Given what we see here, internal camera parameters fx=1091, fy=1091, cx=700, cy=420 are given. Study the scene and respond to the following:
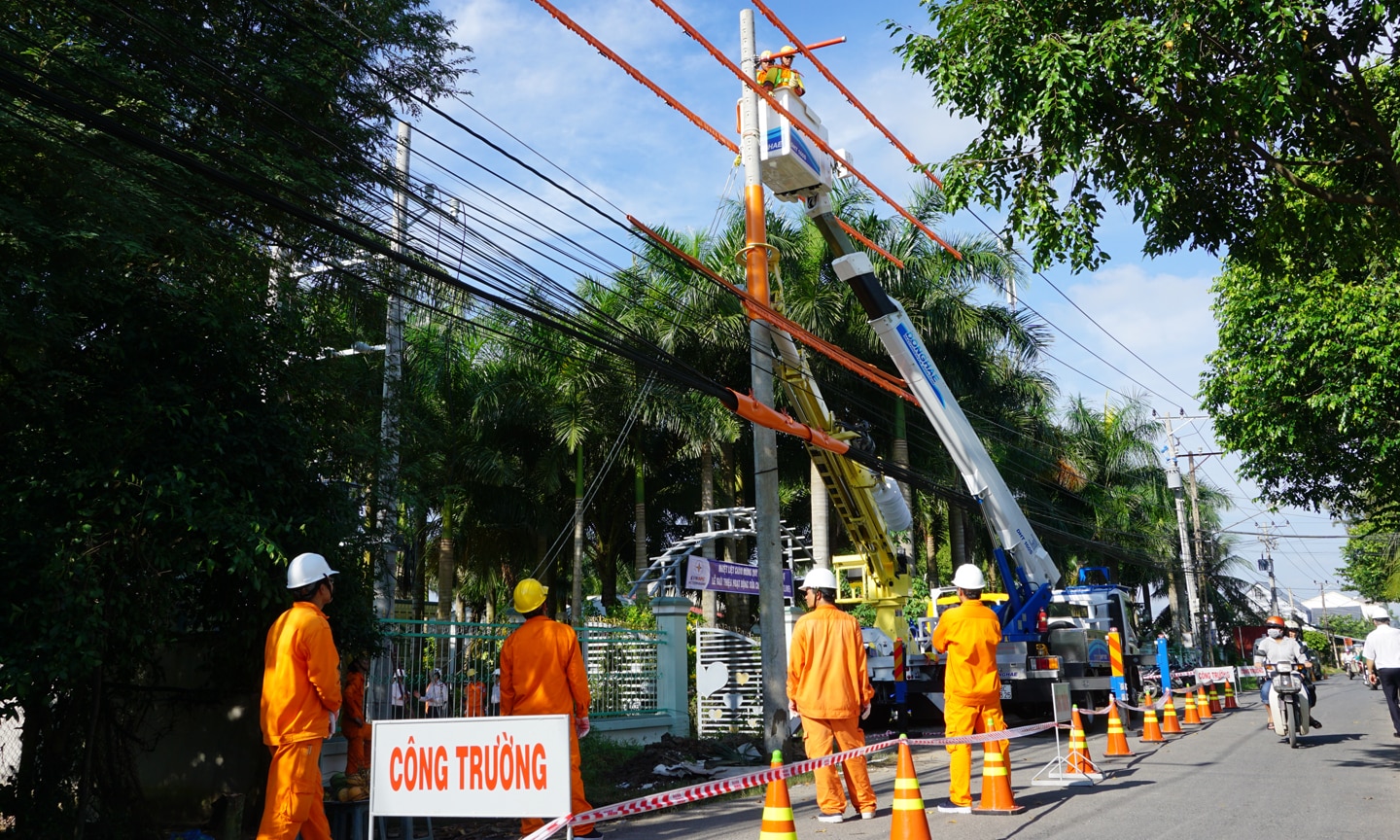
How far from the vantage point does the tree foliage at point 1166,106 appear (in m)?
7.73

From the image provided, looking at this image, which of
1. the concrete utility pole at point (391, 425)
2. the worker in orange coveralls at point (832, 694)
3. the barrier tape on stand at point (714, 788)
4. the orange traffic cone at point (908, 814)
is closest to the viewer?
the barrier tape on stand at point (714, 788)

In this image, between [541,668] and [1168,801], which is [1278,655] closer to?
[1168,801]

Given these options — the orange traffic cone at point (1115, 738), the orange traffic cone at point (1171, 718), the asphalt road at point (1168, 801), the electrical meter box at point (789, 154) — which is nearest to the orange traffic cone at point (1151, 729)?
the asphalt road at point (1168, 801)

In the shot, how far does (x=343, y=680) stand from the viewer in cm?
964

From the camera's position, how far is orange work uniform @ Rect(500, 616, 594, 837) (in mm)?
7668

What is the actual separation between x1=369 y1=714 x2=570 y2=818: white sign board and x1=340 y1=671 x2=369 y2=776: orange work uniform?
4.65m

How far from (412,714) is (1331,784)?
901 centimetres

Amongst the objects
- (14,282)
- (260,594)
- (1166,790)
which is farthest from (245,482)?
(1166,790)

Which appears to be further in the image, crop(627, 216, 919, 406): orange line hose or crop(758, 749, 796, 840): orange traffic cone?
crop(627, 216, 919, 406): orange line hose

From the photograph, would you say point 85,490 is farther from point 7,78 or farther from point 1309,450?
point 1309,450

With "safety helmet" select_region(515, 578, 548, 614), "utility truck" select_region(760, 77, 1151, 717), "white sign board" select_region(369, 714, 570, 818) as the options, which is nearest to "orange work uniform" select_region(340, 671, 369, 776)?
"safety helmet" select_region(515, 578, 548, 614)

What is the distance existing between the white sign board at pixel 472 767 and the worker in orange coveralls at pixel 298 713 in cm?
155

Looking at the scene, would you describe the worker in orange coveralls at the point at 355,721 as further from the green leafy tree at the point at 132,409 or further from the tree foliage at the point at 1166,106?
the tree foliage at the point at 1166,106

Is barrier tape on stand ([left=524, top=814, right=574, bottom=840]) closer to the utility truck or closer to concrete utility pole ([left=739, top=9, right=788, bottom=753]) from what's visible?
concrete utility pole ([left=739, top=9, right=788, bottom=753])
